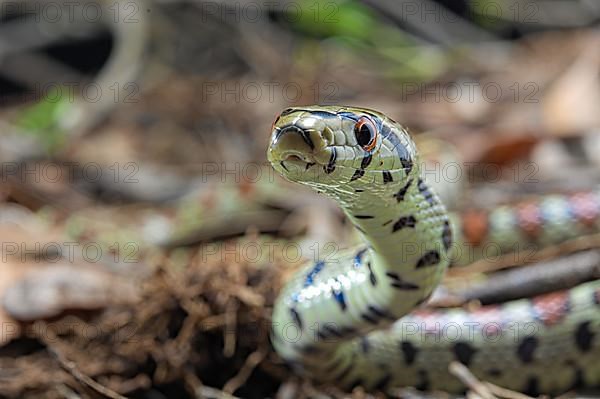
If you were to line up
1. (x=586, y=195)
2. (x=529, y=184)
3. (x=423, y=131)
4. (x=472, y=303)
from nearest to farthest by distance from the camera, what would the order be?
(x=472, y=303), (x=586, y=195), (x=529, y=184), (x=423, y=131)

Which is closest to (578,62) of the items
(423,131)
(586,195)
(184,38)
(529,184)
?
(423,131)

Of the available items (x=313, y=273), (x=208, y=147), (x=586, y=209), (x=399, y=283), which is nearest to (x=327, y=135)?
(x=399, y=283)

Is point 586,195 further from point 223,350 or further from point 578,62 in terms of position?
point 578,62

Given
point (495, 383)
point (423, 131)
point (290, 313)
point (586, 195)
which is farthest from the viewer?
point (423, 131)

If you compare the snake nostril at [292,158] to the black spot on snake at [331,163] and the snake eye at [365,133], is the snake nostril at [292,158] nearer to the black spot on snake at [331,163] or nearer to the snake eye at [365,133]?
the black spot on snake at [331,163]

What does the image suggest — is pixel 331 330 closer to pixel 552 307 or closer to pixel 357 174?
pixel 357 174

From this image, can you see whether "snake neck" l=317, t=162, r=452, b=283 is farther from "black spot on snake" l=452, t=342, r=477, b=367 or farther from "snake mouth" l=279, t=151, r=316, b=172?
"black spot on snake" l=452, t=342, r=477, b=367

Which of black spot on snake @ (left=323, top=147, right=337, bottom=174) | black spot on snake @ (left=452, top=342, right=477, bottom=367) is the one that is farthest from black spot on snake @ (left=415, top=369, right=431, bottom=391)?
black spot on snake @ (left=323, top=147, right=337, bottom=174)
